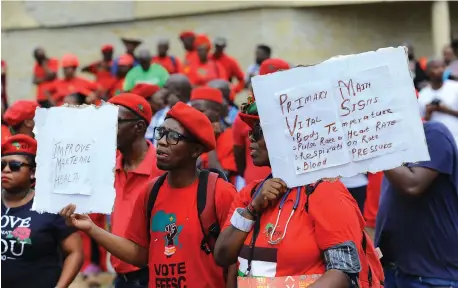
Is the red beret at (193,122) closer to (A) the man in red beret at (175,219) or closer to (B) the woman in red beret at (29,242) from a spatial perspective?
(A) the man in red beret at (175,219)

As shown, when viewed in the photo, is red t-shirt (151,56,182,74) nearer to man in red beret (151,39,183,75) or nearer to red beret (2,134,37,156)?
man in red beret (151,39,183,75)

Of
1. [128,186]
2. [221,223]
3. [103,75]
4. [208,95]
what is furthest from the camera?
[103,75]

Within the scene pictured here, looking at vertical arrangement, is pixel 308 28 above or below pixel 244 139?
above

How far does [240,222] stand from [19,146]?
2.30m

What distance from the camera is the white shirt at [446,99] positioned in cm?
914

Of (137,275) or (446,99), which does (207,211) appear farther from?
(446,99)

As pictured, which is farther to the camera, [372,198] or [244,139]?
[244,139]

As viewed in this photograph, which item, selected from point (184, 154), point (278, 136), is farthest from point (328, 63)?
point (184, 154)

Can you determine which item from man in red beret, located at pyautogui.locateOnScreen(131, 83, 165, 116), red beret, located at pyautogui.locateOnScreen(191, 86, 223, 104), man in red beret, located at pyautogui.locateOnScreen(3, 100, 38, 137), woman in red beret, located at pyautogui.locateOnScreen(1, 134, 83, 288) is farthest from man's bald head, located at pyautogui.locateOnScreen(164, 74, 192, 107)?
woman in red beret, located at pyautogui.locateOnScreen(1, 134, 83, 288)

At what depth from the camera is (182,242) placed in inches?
185

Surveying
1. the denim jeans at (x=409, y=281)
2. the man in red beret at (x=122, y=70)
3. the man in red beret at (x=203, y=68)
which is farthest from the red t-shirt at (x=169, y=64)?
the denim jeans at (x=409, y=281)

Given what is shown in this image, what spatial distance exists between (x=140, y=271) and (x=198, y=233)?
1094mm

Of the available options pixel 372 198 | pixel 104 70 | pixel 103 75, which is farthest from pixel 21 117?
pixel 104 70

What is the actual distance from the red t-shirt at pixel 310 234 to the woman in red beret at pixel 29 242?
6.73 ft
